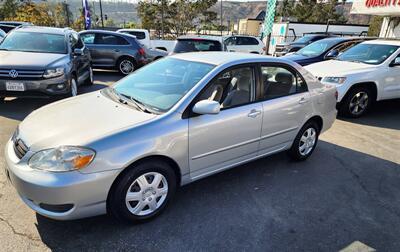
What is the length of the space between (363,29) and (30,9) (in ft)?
112

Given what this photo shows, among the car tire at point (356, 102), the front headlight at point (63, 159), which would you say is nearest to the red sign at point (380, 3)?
the car tire at point (356, 102)

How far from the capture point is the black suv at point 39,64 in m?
5.55

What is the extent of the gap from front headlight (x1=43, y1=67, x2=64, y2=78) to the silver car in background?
8.58 ft

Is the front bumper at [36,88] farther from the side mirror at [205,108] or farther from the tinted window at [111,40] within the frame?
the tinted window at [111,40]

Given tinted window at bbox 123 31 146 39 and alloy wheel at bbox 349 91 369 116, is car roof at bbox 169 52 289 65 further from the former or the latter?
tinted window at bbox 123 31 146 39

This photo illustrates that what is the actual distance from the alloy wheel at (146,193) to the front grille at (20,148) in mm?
945

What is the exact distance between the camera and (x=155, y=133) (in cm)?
271

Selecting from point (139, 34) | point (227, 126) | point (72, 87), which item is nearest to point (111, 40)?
point (139, 34)

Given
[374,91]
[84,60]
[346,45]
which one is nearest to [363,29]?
[346,45]

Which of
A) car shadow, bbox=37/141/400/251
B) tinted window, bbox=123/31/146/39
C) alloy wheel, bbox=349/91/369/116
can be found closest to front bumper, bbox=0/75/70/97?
car shadow, bbox=37/141/400/251

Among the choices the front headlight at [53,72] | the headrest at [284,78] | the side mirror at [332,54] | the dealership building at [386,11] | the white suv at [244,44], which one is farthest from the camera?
the white suv at [244,44]

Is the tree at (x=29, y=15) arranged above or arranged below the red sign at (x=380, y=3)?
below

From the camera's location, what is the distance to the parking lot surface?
2672 millimetres

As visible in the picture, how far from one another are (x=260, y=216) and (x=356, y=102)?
5.04 metres
